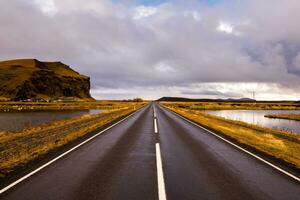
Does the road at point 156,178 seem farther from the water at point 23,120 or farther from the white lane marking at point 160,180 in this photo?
the water at point 23,120

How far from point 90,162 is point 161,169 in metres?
2.56

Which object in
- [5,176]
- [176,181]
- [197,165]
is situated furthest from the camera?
[197,165]

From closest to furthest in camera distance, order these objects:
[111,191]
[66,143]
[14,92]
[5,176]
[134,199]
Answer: [134,199] < [111,191] < [5,176] < [66,143] < [14,92]

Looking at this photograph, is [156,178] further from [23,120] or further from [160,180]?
[23,120]

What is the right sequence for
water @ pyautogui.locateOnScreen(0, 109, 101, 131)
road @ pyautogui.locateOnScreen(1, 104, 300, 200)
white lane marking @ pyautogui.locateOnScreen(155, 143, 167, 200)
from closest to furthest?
1. white lane marking @ pyautogui.locateOnScreen(155, 143, 167, 200)
2. road @ pyautogui.locateOnScreen(1, 104, 300, 200)
3. water @ pyautogui.locateOnScreen(0, 109, 101, 131)

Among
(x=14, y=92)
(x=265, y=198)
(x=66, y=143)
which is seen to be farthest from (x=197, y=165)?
(x=14, y=92)

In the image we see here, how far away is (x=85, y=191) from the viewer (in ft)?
22.1

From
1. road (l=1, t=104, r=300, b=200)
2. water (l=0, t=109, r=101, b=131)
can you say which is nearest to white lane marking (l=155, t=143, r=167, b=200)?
road (l=1, t=104, r=300, b=200)

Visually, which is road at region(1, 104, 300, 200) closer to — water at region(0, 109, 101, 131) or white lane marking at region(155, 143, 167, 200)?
white lane marking at region(155, 143, 167, 200)

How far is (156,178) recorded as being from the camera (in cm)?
796

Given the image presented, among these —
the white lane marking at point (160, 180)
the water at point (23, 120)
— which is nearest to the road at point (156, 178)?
the white lane marking at point (160, 180)

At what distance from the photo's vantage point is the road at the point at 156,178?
21.6 feet

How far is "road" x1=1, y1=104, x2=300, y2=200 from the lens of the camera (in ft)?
21.6

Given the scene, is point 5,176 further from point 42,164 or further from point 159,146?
point 159,146
